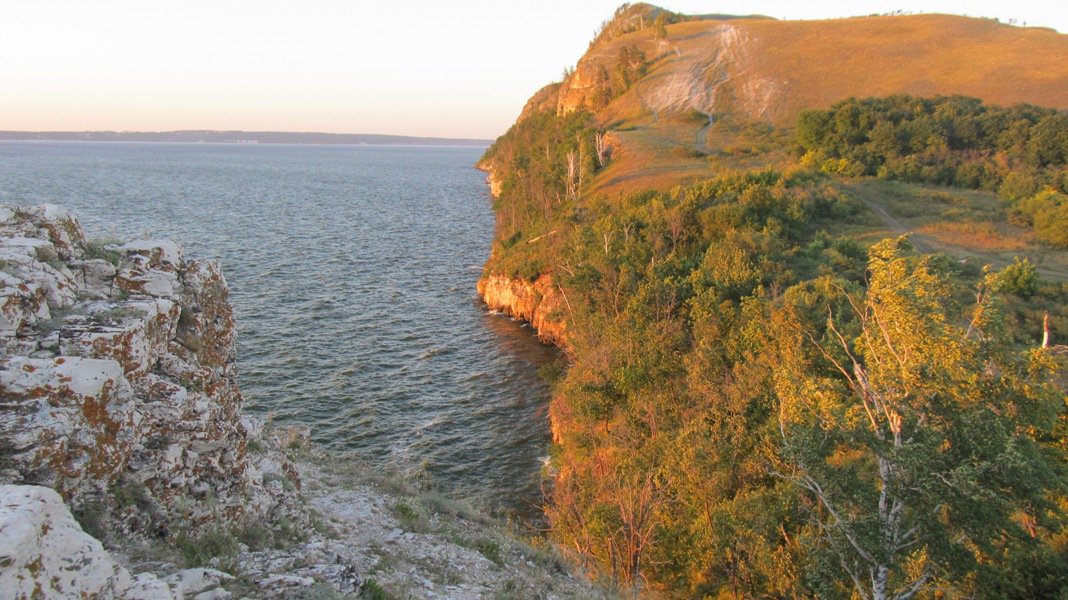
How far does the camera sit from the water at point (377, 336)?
28.7 m

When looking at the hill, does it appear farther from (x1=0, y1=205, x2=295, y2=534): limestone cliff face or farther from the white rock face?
the white rock face

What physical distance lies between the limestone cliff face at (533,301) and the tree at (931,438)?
28450 millimetres

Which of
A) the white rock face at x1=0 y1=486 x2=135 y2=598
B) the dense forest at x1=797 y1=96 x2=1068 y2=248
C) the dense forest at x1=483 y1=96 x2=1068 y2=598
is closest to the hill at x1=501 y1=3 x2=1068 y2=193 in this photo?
the dense forest at x1=797 y1=96 x2=1068 y2=248

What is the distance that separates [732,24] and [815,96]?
179 feet

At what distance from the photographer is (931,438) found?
10.6 metres

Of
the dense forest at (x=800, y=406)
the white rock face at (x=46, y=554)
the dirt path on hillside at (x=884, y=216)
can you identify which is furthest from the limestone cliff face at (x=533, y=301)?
the white rock face at (x=46, y=554)

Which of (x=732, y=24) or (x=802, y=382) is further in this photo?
(x=732, y=24)

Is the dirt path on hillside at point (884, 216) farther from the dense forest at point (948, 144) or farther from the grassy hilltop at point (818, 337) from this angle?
the dense forest at point (948, 144)

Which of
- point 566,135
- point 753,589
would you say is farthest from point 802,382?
point 566,135

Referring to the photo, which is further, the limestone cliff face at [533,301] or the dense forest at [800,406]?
the limestone cliff face at [533,301]

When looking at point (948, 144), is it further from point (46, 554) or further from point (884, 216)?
point (46, 554)

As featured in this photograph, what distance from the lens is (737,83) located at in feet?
321

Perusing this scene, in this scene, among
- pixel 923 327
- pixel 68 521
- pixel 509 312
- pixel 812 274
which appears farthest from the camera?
pixel 509 312

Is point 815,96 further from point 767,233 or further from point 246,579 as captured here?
point 246,579
